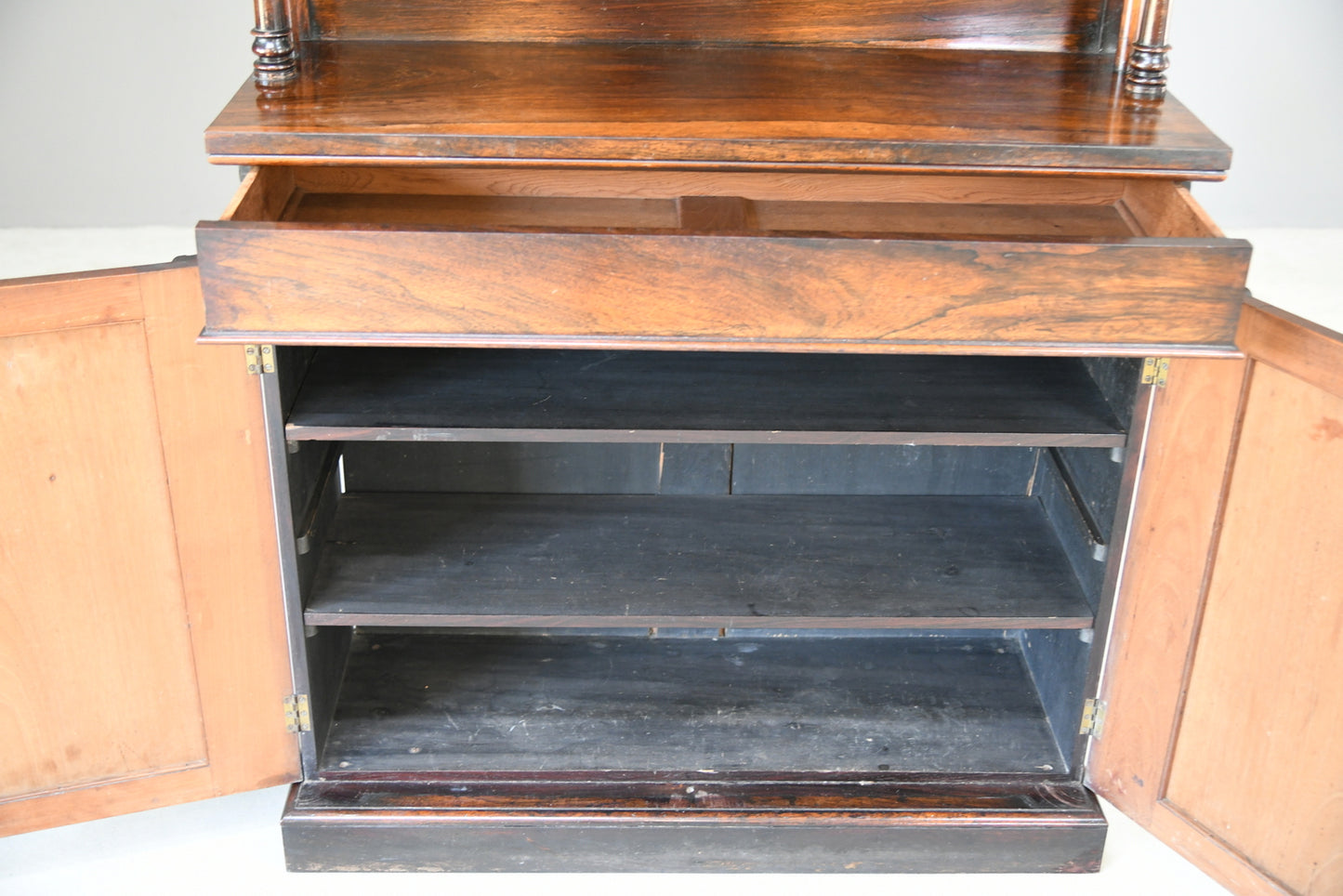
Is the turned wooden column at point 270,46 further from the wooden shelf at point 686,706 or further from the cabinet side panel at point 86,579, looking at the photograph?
the wooden shelf at point 686,706

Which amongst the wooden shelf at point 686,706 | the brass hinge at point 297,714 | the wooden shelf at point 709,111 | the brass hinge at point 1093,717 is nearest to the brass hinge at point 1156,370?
the wooden shelf at point 709,111

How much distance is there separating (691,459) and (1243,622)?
989 millimetres

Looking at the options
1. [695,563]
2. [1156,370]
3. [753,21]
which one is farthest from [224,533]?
[1156,370]

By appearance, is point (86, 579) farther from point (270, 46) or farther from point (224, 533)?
point (270, 46)

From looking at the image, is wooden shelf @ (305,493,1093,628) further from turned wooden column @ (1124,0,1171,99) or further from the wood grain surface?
turned wooden column @ (1124,0,1171,99)

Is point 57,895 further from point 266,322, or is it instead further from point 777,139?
point 777,139

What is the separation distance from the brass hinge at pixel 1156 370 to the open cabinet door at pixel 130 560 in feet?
4.21

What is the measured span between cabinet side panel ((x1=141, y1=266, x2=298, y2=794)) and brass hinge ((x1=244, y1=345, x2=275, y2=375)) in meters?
0.01

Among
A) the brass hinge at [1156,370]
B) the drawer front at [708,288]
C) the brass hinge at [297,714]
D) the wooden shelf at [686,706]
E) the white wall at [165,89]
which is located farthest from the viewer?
the white wall at [165,89]

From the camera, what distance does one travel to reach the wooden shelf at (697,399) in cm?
201

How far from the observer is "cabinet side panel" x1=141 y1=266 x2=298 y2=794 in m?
1.90

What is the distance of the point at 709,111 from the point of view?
6.46 ft

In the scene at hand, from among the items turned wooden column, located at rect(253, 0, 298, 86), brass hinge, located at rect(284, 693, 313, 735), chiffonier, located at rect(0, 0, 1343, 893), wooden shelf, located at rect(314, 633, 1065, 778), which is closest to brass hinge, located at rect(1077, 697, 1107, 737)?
chiffonier, located at rect(0, 0, 1343, 893)

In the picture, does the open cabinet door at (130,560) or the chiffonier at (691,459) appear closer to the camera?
the chiffonier at (691,459)
